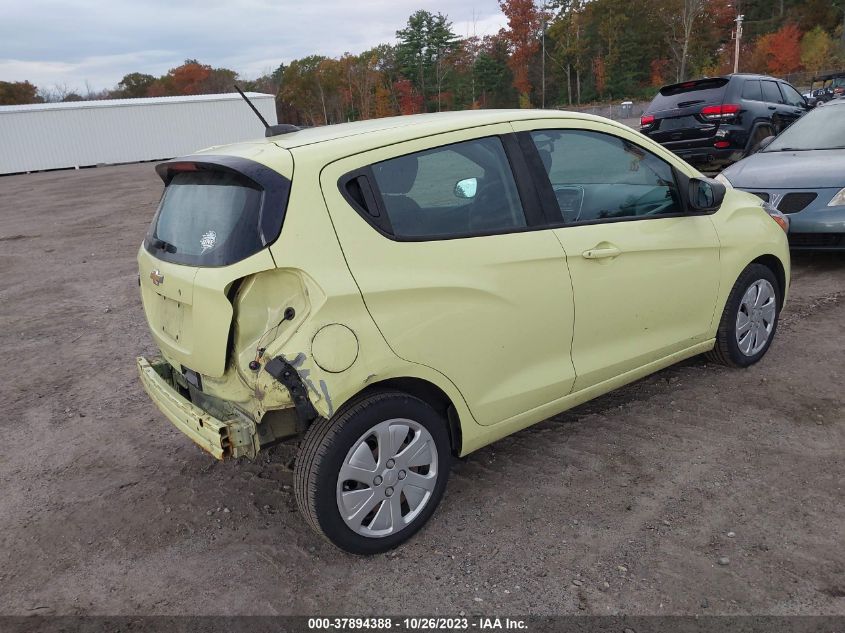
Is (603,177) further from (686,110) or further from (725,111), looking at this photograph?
(686,110)

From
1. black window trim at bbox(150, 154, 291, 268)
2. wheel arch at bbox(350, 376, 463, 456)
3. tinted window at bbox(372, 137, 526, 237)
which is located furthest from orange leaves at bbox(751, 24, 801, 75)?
black window trim at bbox(150, 154, 291, 268)

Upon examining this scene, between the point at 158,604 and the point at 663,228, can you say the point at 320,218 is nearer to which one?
the point at 158,604

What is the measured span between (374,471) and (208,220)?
4.17 feet

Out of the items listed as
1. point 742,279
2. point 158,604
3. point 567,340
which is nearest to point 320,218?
point 567,340

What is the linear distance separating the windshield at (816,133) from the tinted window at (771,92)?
13.6 feet

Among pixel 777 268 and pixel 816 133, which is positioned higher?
pixel 816 133

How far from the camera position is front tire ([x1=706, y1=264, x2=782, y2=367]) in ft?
14.0

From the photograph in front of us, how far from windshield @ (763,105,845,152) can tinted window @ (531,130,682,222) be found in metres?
4.70

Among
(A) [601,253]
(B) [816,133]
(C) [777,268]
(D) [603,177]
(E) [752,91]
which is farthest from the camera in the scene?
(E) [752,91]

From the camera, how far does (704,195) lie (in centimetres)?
396

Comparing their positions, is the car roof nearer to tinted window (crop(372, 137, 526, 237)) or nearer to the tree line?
tinted window (crop(372, 137, 526, 237))

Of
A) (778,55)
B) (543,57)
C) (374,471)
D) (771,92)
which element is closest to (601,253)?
(374,471)

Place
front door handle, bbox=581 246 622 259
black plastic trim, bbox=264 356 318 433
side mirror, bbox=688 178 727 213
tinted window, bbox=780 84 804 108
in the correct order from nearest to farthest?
black plastic trim, bbox=264 356 318 433 < front door handle, bbox=581 246 622 259 < side mirror, bbox=688 178 727 213 < tinted window, bbox=780 84 804 108

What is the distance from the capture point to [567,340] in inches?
131
